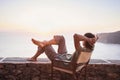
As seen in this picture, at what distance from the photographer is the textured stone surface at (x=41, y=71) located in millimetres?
4297

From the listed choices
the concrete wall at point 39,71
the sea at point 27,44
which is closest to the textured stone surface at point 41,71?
the concrete wall at point 39,71

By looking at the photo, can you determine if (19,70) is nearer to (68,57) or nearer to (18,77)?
(18,77)

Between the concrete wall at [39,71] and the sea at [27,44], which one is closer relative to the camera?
the concrete wall at [39,71]

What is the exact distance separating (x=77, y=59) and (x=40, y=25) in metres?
3.32

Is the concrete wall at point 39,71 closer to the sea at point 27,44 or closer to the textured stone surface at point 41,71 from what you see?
the textured stone surface at point 41,71

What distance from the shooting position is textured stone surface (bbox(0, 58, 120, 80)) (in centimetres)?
430

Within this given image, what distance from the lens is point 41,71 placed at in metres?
4.39

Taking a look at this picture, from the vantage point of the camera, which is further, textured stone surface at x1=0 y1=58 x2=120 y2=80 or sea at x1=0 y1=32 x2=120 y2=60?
sea at x1=0 y1=32 x2=120 y2=60

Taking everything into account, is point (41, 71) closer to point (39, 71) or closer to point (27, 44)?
point (39, 71)

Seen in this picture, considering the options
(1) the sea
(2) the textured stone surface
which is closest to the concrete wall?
(2) the textured stone surface

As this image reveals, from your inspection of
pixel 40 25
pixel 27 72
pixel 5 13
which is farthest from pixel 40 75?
pixel 5 13

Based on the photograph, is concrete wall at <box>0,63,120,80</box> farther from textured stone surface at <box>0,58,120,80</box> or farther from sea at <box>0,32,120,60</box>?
sea at <box>0,32,120,60</box>

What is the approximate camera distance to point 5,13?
323 inches

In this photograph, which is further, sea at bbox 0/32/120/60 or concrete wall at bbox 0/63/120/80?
sea at bbox 0/32/120/60
